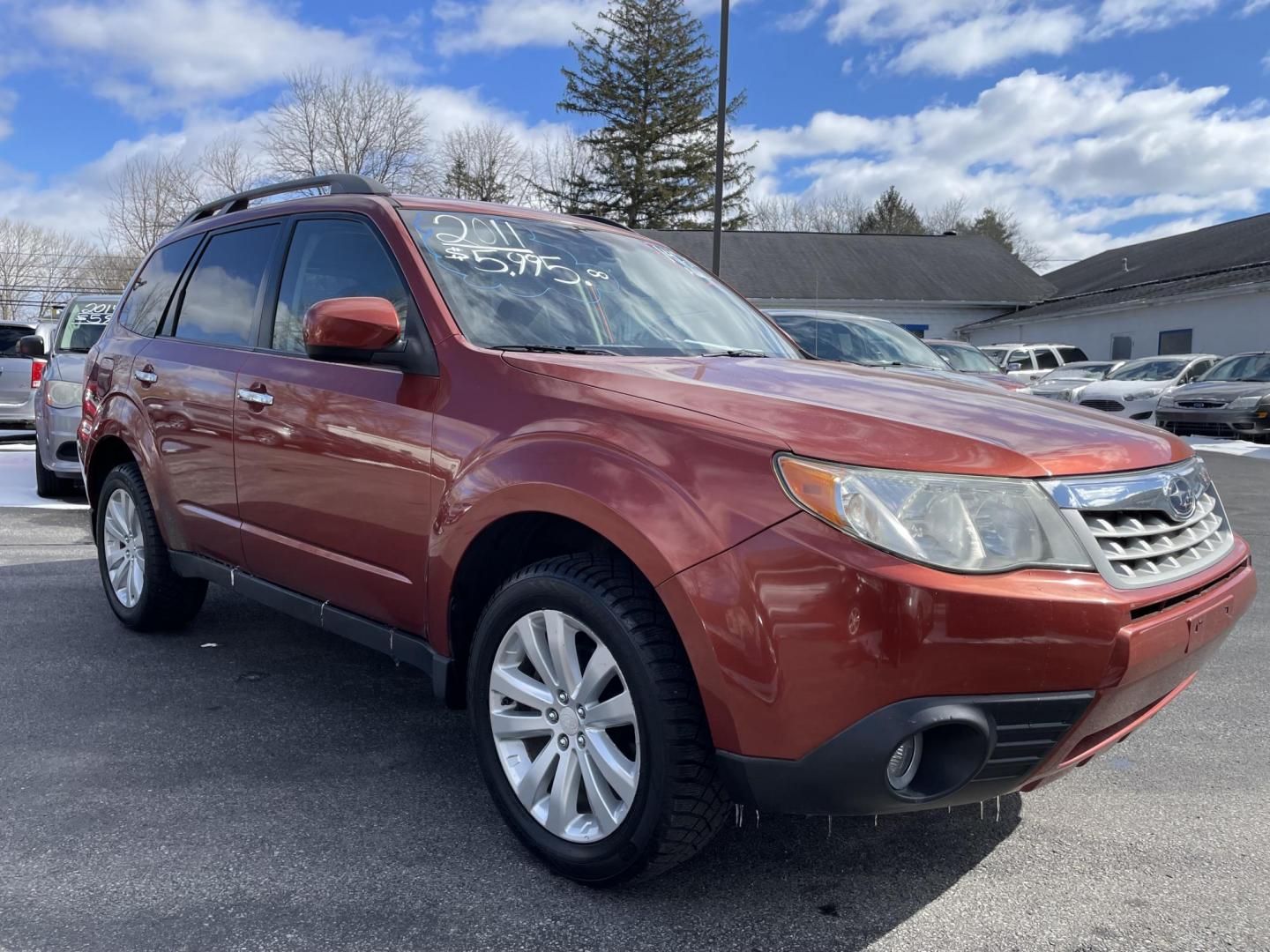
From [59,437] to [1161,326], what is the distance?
28.7m

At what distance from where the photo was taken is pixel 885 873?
2.63 meters

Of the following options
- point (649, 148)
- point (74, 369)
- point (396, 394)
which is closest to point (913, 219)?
point (649, 148)

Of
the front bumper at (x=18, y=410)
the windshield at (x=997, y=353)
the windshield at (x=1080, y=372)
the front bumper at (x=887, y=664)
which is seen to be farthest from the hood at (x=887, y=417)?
the windshield at (x=997, y=353)

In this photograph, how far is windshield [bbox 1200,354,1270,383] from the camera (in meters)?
16.6

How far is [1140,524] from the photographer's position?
2.31 m

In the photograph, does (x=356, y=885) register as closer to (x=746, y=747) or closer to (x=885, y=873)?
(x=746, y=747)

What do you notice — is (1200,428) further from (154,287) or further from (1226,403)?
(154,287)

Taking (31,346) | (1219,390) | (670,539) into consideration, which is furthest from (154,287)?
(1219,390)

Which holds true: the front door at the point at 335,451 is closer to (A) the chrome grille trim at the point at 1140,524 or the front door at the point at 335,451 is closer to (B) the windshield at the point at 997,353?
(A) the chrome grille trim at the point at 1140,524

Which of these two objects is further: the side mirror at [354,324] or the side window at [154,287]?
the side window at [154,287]

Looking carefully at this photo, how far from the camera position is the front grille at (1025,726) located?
2.05 meters

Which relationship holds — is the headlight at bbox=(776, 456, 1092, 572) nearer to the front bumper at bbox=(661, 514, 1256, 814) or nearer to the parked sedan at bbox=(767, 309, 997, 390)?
the front bumper at bbox=(661, 514, 1256, 814)

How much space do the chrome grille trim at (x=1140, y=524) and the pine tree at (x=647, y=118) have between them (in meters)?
42.3

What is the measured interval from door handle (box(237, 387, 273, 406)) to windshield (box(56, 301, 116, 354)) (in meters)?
6.47
